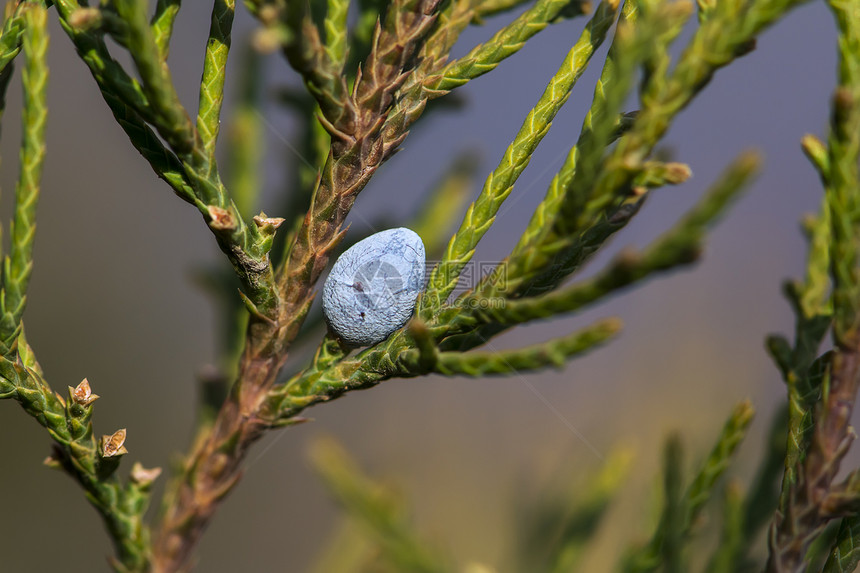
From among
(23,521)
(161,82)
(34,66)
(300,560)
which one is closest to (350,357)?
(161,82)

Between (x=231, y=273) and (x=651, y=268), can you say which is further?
(x=231, y=273)

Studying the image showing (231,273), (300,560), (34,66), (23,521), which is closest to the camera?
(34,66)

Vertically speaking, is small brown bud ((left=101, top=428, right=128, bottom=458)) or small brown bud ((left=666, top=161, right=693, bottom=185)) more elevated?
small brown bud ((left=666, top=161, right=693, bottom=185))

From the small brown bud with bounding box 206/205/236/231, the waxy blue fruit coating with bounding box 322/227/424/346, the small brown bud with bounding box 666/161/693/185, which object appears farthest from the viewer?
the waxy blue fruit coating with bounding box 322/227/424/346

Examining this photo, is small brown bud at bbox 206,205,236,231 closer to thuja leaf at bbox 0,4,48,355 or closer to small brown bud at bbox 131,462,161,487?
thuja leaf at bbox 0,4,48,355

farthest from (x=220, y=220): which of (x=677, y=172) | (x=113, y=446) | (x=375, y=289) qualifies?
(x=677, y=172)

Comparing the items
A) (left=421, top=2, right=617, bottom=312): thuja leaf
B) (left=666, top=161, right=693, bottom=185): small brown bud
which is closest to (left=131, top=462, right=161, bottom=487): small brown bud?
(left=421, top=2, right=617, bottom=312): thuja leaf

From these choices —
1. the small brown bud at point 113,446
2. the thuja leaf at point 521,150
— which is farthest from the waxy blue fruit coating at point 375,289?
the small brown bud at point 113,446

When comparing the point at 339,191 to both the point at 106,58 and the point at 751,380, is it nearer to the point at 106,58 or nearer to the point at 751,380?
the point at 106,58
